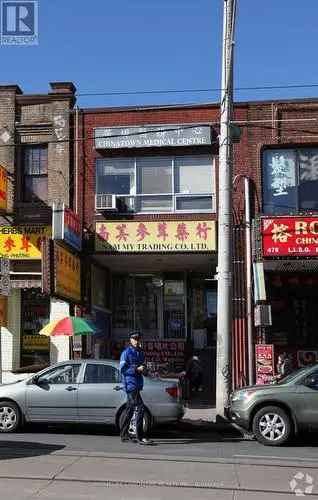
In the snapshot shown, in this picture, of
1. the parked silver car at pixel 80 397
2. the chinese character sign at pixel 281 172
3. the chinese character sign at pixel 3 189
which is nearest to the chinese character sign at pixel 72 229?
the chinese character sign at pixel 3 189

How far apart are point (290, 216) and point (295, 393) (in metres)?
7.14

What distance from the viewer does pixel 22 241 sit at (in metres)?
19.2

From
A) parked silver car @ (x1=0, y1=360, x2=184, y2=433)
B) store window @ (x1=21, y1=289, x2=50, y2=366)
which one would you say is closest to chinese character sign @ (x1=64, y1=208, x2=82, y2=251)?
store window @ (x1=21, y1=289, x2=50, y2=366)

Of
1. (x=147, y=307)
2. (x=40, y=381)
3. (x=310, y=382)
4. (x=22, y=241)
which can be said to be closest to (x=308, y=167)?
(x=147, y=307)

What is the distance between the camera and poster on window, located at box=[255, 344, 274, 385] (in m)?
17.6

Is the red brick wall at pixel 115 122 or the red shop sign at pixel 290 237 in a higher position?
the red brick wall at pixel 115 122

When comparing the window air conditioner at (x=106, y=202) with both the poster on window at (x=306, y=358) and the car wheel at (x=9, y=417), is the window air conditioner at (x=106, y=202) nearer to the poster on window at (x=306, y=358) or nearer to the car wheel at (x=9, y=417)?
the poster on window at (x=306, y=358)

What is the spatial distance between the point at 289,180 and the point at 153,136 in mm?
3987

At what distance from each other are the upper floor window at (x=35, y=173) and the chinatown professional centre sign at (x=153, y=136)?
5.80 feet

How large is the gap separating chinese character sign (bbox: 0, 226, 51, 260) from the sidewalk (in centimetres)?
984

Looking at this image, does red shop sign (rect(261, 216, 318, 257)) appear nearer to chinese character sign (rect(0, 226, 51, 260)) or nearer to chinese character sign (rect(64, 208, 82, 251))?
chinese character sign (rect(64, 208, 82, 251))

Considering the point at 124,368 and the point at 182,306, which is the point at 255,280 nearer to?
the point at 182,306

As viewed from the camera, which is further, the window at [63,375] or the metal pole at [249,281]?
the metal pole at [249,281]

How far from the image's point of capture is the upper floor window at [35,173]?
1988 centimetres
